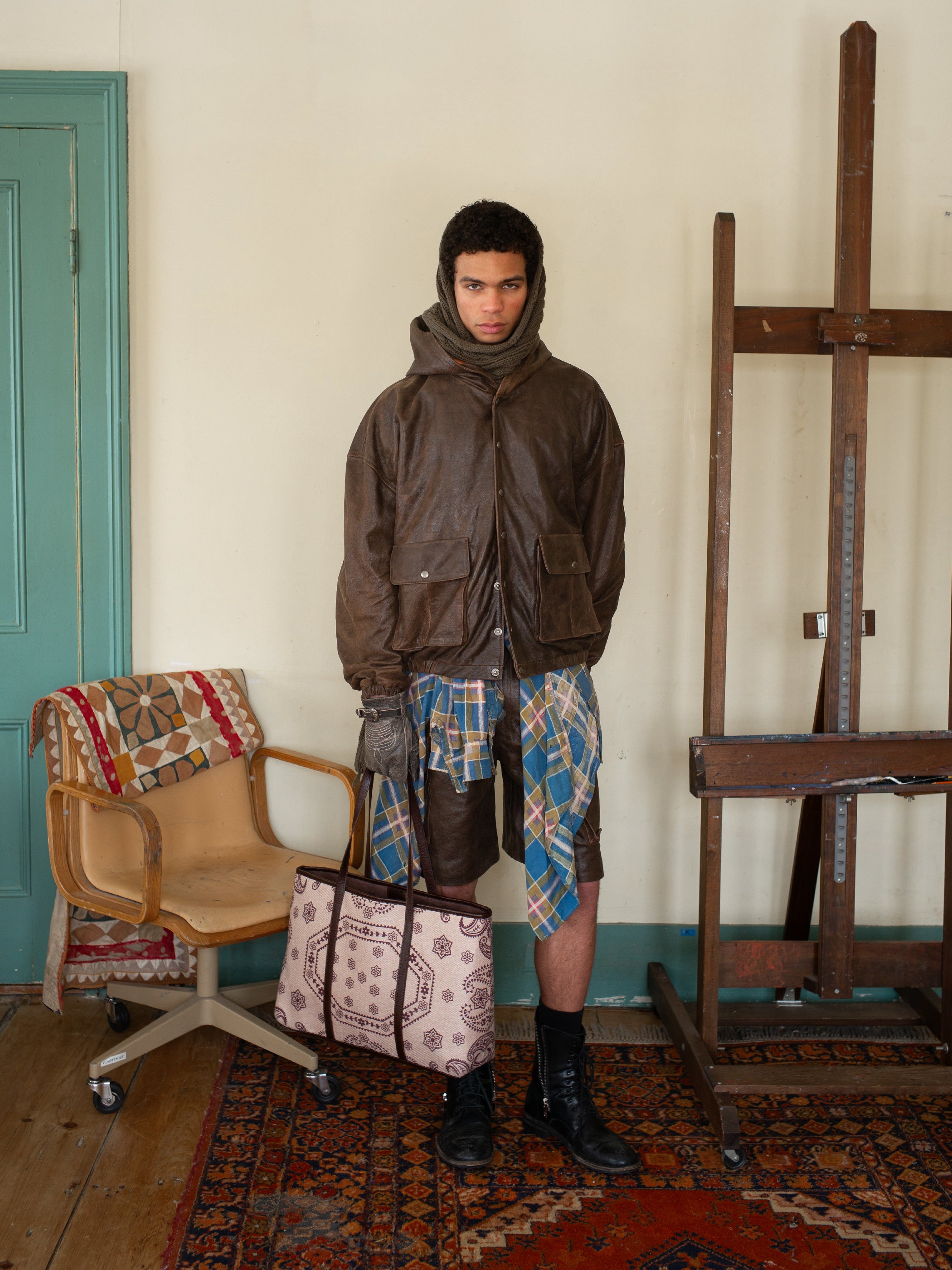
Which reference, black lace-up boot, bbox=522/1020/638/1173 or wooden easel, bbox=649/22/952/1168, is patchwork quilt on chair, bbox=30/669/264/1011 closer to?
black lace-up boot, bbox=522/1020/638/1173

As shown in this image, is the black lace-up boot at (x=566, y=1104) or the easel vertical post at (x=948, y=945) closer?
the black lace-up boot at (x=566, y=1104)

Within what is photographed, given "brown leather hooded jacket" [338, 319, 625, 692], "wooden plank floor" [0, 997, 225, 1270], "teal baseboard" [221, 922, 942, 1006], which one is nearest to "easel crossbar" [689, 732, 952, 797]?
"brown leather hooded jacket" [338, 319, 625, 692]

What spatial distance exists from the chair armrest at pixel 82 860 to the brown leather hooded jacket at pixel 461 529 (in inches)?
21.1

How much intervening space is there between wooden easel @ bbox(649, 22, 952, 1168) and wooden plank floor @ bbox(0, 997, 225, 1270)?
1.12 metres

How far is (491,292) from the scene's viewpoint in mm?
1851

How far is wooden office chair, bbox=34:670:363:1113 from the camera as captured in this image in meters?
2.03

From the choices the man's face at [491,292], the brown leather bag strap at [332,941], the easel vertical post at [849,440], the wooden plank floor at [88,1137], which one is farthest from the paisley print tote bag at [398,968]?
the man's face at [491,292]

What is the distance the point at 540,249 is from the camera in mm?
1913

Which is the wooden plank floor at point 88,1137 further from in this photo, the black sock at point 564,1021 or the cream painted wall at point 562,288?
the cream painted wall at point 562,288

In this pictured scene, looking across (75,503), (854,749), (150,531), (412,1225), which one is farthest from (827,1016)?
(75,503)

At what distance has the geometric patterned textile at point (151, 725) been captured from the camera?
7.18ft

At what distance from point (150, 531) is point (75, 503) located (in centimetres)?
20

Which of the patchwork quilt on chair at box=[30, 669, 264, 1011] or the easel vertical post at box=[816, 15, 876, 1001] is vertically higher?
the easel vertical post at box=[816, 15, 876, 1001]

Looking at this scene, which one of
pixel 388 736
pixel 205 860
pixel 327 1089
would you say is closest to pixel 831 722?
pixel 388 736
